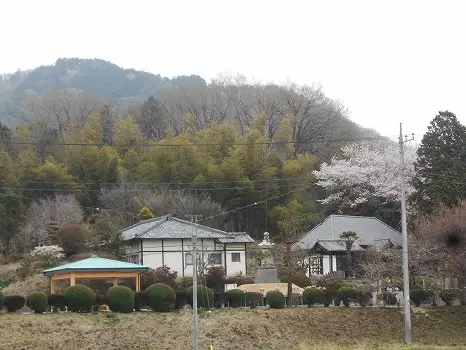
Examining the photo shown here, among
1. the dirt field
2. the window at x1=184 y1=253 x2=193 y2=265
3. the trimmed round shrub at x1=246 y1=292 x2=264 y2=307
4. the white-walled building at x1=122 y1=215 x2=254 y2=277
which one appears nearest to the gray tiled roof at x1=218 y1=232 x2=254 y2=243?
the white-walled building at x1=122 y1=215 x2=254 y2=277

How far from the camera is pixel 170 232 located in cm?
3809

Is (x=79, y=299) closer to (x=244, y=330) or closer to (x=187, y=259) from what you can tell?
(x=244, y=330)

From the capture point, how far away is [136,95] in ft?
408

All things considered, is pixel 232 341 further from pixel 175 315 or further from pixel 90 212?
pixel 90 212

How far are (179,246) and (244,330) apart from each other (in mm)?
11590

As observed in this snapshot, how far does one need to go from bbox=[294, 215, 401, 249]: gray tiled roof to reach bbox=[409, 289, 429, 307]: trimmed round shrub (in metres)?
10.3

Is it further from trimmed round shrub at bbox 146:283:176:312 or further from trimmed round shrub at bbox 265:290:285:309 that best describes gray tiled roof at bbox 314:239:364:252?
trimmed round shrub at bbox 146:283:176:312

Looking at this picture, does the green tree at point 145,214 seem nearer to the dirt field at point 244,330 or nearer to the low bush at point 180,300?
the low bush at point 180,300

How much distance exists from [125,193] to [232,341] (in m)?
22.2

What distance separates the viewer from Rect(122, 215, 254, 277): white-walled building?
124ft

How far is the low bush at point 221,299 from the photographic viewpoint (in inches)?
1188

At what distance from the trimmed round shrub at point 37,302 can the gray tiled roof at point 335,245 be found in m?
18.7

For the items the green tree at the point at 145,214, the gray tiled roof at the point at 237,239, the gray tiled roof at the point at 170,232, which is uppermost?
the green tree at the point at 145,214

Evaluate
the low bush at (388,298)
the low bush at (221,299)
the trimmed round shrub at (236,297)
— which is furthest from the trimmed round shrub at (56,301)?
the low bush at (388,298)
